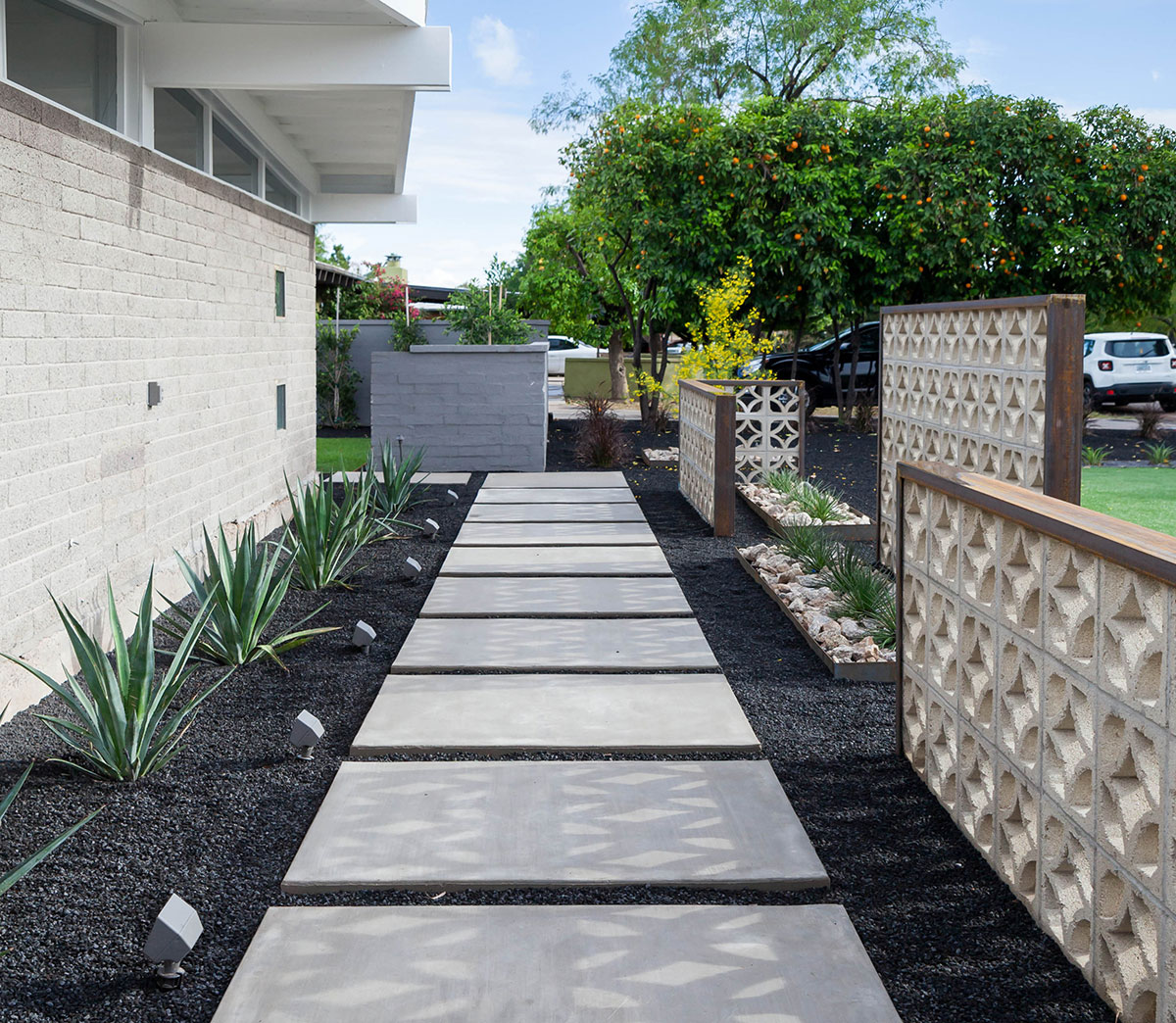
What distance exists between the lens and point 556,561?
7816 mm

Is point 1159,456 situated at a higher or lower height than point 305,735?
higher

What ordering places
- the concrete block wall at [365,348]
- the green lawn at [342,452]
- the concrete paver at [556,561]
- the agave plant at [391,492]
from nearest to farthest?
the concrete paver at [556,561], the agave plant at [391,492], the green lawn at [342,452], the concrete block wall at [365,348]

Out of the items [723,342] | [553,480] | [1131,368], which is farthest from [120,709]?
[1131,368]

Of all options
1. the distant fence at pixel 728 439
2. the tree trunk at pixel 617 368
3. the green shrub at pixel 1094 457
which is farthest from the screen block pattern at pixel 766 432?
the tree trunk at pixel 617 368

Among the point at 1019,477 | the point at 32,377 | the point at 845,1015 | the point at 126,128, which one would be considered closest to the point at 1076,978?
the point at 845,1015

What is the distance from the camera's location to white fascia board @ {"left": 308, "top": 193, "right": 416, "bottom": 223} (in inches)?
485

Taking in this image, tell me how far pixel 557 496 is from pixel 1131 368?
1851 cm

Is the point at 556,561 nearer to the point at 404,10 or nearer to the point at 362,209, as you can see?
the point at 404,10

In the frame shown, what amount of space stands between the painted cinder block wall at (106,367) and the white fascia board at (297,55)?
552mm

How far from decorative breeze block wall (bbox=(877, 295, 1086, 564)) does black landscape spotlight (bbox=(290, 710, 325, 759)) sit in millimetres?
2321

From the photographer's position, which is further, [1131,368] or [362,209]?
[1131,368]

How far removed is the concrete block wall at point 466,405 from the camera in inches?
527

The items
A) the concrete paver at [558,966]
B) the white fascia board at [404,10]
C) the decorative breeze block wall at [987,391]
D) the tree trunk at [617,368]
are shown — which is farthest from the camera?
the tree trunk at [617,368]

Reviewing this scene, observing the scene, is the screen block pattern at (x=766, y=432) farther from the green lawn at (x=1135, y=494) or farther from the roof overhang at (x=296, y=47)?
the roof overhang at (x=296, y=47)
